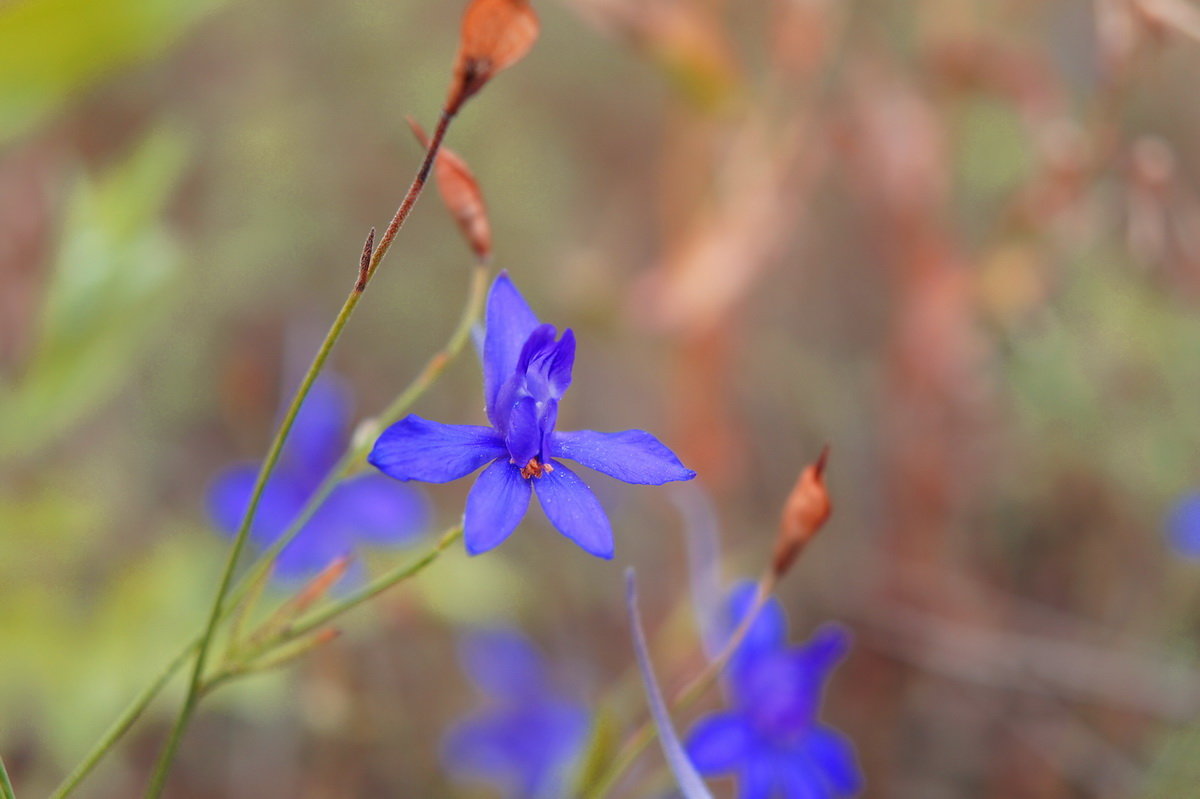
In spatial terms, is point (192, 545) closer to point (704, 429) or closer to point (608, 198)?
point (704, 429)

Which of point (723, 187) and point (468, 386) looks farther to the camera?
point (468, 386)

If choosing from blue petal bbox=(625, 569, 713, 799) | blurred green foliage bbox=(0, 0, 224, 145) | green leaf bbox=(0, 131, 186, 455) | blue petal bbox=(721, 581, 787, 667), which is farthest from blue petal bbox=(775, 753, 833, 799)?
blurred green foliage bbox=(0, 0, 224, 145)

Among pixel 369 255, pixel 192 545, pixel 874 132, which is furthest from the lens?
pixel 874 132

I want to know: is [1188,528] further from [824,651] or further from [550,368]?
[550,368]

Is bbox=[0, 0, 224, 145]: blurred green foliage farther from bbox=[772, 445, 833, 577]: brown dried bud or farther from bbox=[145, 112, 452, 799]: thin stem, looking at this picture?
bbox=[772, 445, 833, 577]: brown dried bud

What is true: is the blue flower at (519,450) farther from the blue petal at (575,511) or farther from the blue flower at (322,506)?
the blue flower at (322,506)

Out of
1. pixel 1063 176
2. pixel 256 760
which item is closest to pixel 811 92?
pixel 1063 176

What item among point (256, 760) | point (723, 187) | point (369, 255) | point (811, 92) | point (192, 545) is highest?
point (369, 255)

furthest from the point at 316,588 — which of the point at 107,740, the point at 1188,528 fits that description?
the point at 1188,528
